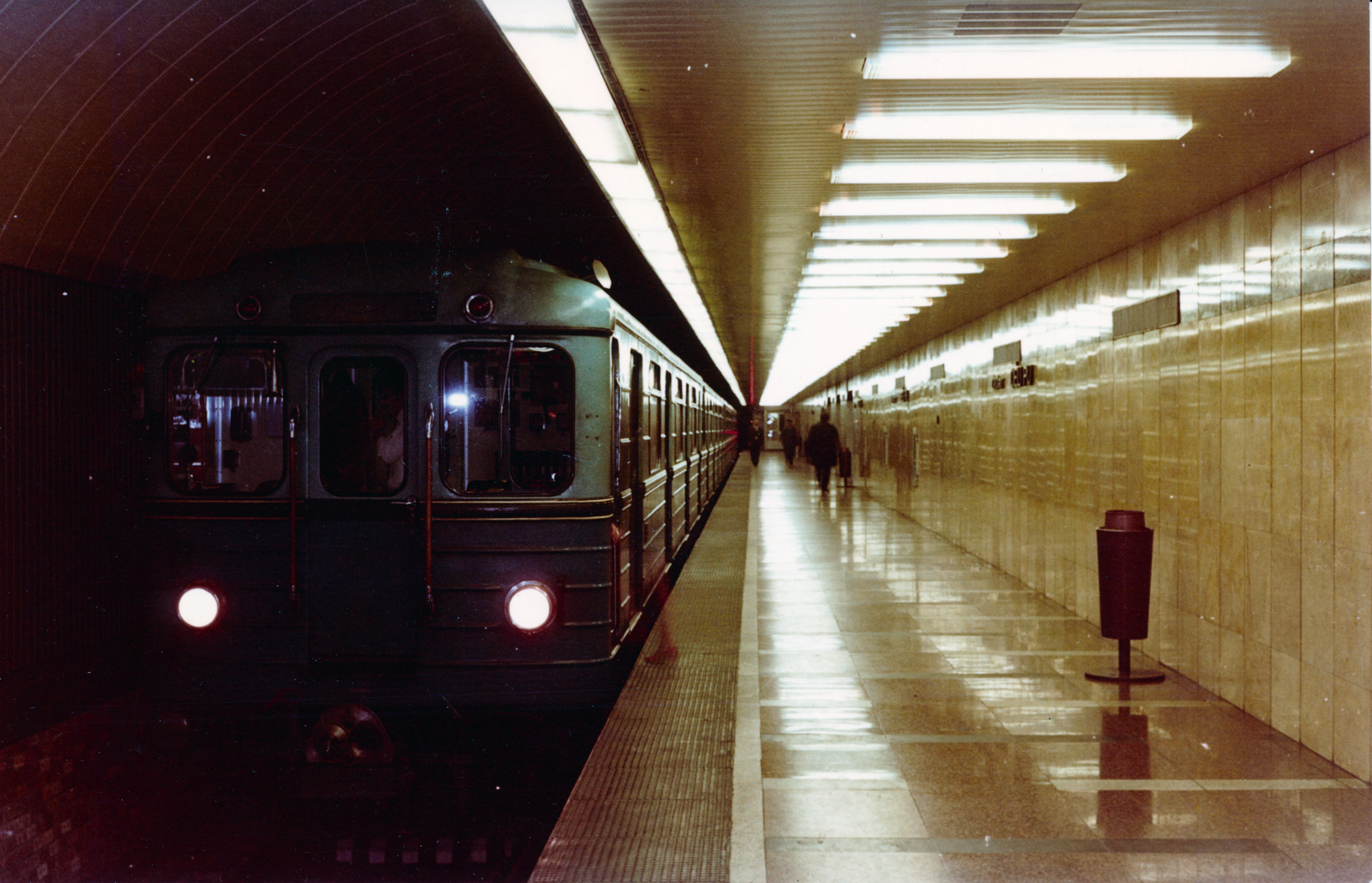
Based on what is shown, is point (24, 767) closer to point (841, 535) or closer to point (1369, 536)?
point (1369, 536)

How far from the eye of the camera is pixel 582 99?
477 centimetres

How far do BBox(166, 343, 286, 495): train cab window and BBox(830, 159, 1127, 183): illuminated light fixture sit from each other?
3.59m

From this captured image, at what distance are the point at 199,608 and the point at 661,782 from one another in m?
2.51

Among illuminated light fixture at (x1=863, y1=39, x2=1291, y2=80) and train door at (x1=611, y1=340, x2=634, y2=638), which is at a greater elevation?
illuminated light fixture at (x1=863, y1=39, x2=1291, y2=80)

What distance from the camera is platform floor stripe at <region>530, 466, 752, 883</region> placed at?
11.9 ft

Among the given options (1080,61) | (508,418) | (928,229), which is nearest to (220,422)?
(508,418)

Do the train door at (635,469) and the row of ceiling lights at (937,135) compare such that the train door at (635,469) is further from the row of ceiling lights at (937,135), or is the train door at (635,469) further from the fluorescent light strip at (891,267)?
the fluorescent light strip at (891,267)

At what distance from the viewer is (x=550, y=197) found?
39.0 feet

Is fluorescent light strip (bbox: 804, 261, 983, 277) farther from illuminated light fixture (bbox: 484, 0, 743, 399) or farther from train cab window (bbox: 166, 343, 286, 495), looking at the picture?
train cab window (bbox: 166, 343, 286, 495)

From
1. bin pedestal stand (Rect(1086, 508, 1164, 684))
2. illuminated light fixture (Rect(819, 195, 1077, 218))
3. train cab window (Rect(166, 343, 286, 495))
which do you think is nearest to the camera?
train cab window (Rect(166, 343, 286, 495))

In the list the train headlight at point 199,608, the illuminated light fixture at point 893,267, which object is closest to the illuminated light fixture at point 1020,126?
the illuminated light fixture at point 893,267

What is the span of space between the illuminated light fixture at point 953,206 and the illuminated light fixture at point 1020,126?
1.37m

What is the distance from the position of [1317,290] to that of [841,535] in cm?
1031

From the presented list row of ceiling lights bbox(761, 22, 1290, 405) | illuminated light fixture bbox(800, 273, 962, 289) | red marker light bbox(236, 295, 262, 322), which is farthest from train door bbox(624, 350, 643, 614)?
illuminated light fixture bbox(800, 273, 962, 289)
